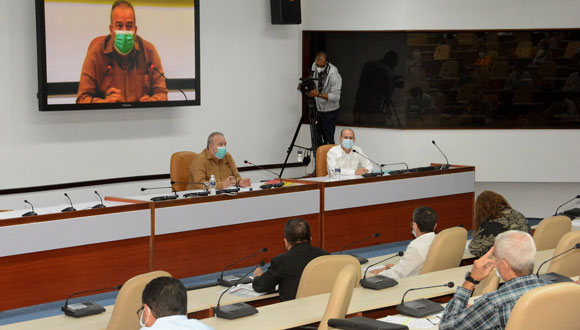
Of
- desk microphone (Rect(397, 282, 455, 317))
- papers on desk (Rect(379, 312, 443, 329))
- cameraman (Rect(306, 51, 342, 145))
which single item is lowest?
papers on desk (Rect(379, 312, 443, 329))

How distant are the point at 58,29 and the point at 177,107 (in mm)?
1966

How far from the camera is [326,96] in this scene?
35.4ft

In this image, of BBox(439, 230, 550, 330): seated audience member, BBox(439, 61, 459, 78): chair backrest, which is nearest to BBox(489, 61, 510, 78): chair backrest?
BBox(439, 61, 459, 78): chair backrest

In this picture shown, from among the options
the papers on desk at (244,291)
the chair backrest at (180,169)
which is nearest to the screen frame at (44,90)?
the chair backrest at (180,169)

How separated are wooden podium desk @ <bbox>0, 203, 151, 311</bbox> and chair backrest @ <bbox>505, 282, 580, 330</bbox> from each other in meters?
3.80

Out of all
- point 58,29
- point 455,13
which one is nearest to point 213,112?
point 58,29

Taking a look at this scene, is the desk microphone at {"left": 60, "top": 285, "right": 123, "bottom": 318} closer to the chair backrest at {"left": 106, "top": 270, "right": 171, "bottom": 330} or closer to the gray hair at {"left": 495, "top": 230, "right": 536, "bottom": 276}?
the chair backrest at {"left": 106, "top": 270, "right": 171, "bottom": 330}

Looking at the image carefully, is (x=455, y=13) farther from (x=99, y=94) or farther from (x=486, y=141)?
(x=99, y=94)

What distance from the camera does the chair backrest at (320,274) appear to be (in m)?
4.57

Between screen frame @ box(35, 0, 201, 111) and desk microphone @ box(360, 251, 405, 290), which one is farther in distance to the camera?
screen frame @ box(35, 0, 201, 111)

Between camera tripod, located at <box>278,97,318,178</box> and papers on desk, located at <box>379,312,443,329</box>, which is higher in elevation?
camera tripod, located at <box>278,97,318,178</box>

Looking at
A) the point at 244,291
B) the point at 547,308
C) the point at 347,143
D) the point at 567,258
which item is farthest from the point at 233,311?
the point at 347,143

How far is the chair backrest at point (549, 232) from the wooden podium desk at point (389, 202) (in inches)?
87.1

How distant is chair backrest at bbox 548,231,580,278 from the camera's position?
5.18m
